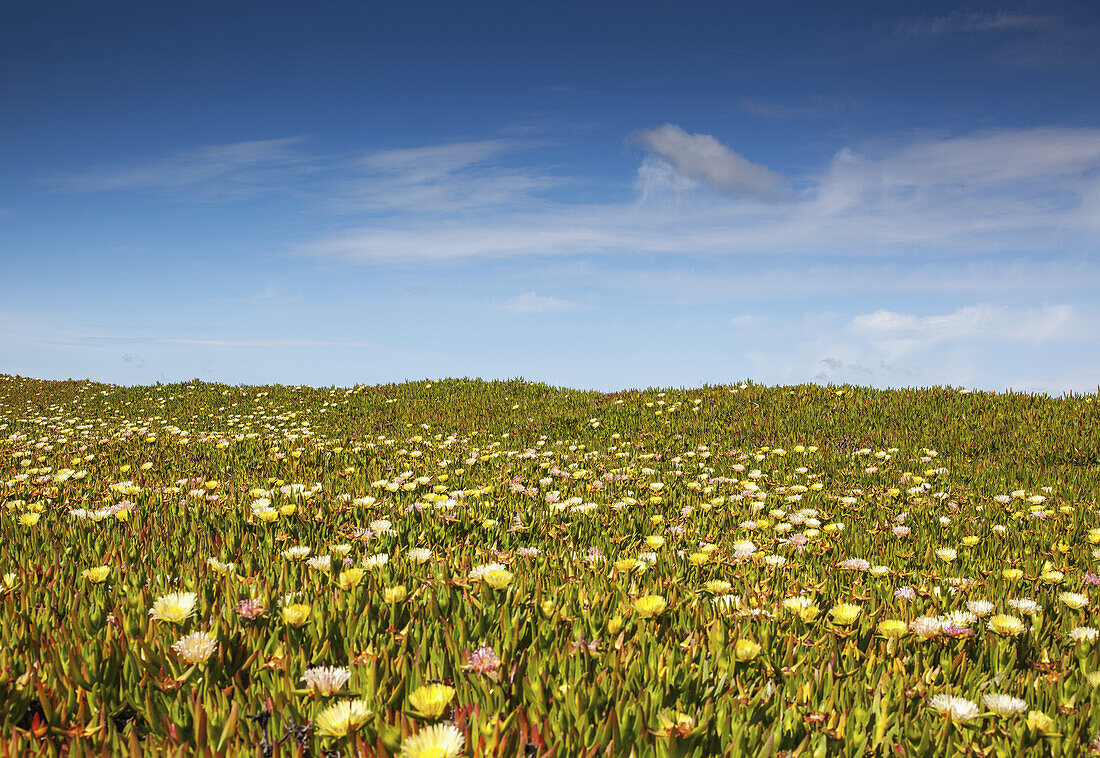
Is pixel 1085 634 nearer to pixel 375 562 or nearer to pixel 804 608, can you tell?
pixel 804 608

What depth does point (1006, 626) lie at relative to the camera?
8.14ft

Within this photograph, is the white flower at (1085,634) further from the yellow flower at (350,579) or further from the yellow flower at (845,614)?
the yellow flower at (350,579)

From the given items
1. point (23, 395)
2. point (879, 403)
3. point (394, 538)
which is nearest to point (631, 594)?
point (394, 538)

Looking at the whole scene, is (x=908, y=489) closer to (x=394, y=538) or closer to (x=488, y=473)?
(x=488, y=473)

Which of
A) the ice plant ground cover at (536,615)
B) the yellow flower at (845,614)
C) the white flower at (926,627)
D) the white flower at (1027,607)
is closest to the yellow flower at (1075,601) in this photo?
the ice plant ground cover at (536,615)

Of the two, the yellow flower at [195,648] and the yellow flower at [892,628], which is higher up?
the yellow flower at [195,648]

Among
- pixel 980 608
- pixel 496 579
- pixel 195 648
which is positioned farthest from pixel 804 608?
pixel 195 648

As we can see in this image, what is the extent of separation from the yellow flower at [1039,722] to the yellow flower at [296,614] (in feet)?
6.88

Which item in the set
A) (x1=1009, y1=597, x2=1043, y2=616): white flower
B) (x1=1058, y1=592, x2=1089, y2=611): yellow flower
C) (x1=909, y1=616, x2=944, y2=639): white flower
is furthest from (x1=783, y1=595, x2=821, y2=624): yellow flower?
(x1=1058, y1=592, x2=1089, y2=611): yellow flower

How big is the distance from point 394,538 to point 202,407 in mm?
13523

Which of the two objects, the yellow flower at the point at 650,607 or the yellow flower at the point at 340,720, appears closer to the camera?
the yellow flower at the point at 340,720

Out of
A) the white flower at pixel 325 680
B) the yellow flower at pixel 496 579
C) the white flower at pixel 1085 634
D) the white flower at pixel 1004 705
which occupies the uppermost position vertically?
the yellow flower at pixel 496 579

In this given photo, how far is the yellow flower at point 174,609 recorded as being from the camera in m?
2.18

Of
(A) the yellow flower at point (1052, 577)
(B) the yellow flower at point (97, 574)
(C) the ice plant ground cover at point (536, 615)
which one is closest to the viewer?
(C) the ice plant ground cover at point (536, 615)
